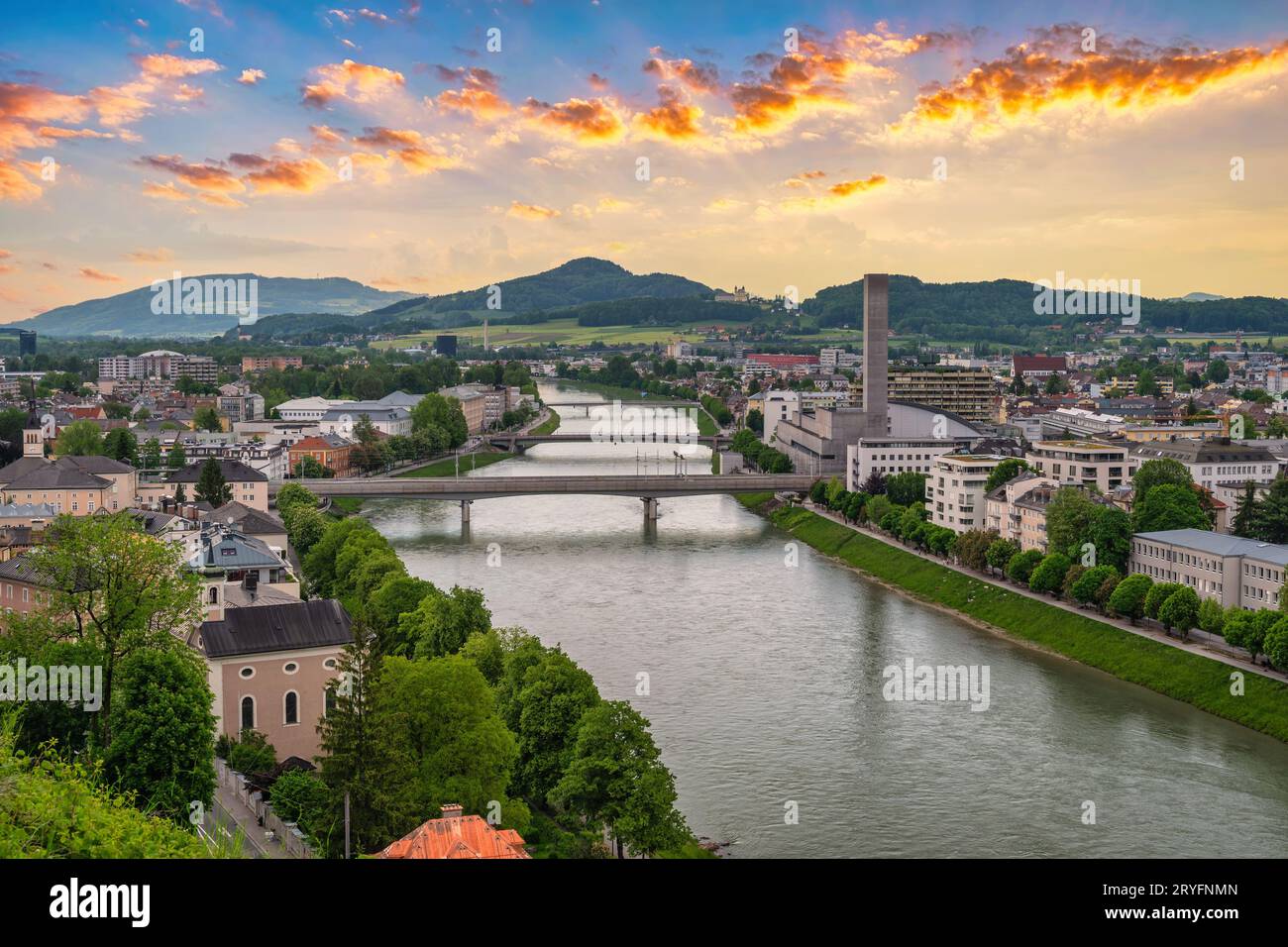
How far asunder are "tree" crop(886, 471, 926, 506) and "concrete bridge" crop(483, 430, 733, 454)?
43.9 ft

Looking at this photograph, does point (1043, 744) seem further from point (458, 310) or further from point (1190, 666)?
point (458, 310)

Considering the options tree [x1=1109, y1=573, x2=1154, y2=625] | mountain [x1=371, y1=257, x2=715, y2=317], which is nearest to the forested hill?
mountain [x1=371, y1=257, x2=715, y2=317]

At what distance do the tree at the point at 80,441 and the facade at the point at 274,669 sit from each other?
18.5 m

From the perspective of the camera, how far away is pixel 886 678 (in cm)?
1168

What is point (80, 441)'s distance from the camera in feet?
85.5

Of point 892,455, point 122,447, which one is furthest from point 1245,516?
point 122,447

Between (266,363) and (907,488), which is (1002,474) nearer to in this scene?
(907,488)

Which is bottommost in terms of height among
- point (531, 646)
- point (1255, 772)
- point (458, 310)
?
point (1255, 772)

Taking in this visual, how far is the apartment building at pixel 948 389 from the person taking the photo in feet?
123

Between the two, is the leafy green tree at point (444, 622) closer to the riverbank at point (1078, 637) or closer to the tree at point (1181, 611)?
the riverbank at point (1078, 637)

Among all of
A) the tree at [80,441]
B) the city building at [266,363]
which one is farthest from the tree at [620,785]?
the city building at [266,363]

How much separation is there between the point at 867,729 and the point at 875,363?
1832cm

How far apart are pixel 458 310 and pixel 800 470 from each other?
92.8m
